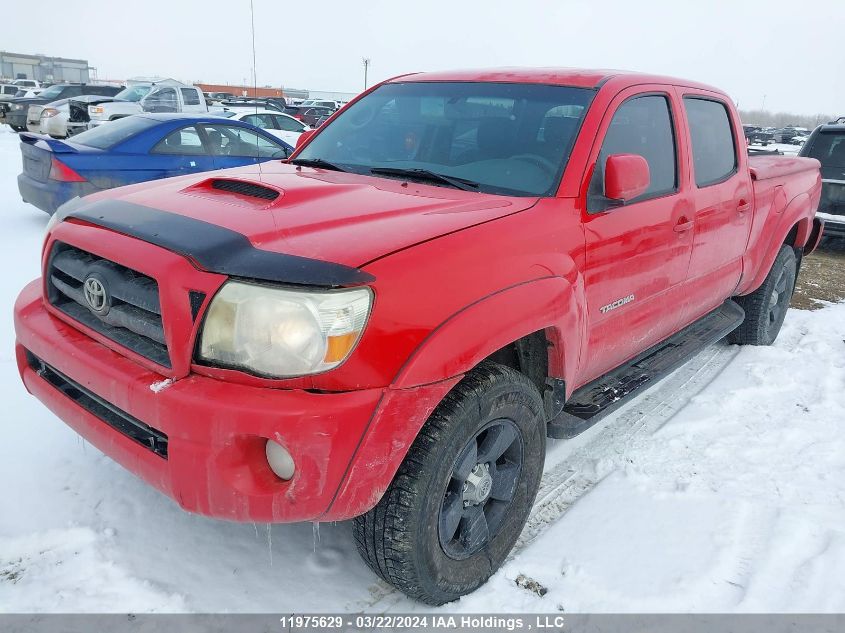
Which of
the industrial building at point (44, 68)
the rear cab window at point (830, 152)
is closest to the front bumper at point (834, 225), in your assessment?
the rear cab window at point (830, 152)

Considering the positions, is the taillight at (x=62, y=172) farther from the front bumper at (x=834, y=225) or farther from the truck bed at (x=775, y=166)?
the front bumper at (x=834, y=225)

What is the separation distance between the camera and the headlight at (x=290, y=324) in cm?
181

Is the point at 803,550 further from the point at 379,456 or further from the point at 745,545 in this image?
the point at 379,456

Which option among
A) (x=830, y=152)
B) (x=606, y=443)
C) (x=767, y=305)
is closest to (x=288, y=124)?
(x=830, y=152)

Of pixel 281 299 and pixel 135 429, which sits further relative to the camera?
pixel 135 429

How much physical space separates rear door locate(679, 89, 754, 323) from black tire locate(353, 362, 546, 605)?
1.70 meters

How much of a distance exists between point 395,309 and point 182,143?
677 centimetres

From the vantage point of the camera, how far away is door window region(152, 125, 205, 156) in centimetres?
748

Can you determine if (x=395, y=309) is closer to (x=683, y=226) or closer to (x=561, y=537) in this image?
(x=561, y=537)

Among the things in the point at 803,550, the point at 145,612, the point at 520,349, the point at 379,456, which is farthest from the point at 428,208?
the point at 803,550

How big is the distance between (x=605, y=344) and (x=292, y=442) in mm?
1652

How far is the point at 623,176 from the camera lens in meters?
2.57

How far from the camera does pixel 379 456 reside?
187 cm

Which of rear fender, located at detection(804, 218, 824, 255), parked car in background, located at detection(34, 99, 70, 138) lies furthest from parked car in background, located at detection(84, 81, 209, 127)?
rear fender, located at detection(804, 218, 824, 255)
